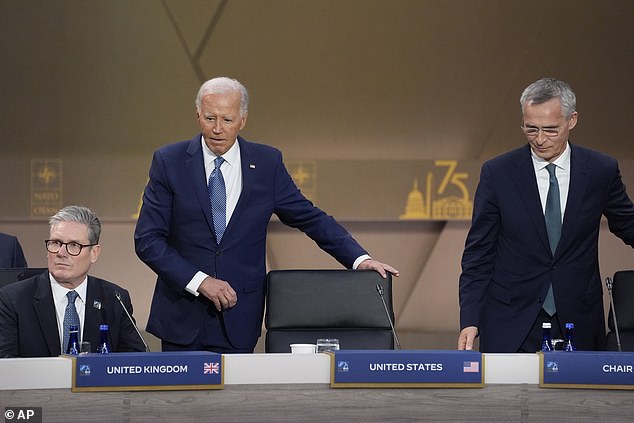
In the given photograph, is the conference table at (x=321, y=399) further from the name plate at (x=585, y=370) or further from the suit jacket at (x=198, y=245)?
the suit jacket at (x=198, y=245)

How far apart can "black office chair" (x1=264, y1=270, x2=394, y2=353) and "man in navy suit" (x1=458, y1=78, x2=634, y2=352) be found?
0.82 feet

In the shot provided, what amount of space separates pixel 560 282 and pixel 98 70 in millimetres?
3737

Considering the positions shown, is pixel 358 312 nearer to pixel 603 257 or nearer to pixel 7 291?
pixel 7 291

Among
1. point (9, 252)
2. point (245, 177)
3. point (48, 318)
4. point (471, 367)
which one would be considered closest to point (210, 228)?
point (245, 177)

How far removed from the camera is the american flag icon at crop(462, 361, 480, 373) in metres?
2.33

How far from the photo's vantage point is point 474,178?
628cm

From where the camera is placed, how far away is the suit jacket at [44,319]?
299cm

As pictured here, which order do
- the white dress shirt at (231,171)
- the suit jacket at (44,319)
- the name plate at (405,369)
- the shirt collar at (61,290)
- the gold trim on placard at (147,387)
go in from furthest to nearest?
1. the white dress shirt at (231,171)
2. the shirt collar at (61,290)
3. the suit jacket at (44,319)
4. the name plate at (405,369)
5. the gold trim on placard at (147,387)

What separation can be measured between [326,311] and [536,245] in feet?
2.05

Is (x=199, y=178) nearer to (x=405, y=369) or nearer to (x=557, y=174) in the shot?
(x=557, y=174)

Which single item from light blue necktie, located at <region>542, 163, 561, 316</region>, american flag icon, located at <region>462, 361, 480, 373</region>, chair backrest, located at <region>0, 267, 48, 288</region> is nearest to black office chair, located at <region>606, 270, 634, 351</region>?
light blue necktie, located at <region>542, 163, 561, 316</region>

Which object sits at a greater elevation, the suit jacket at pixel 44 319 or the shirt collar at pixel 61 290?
the shirt collar at pixel 61 290

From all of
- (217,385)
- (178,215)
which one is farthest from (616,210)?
(217,385)

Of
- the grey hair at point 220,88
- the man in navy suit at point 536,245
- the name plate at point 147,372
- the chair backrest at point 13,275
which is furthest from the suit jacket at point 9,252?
the name plate at point 147,372
